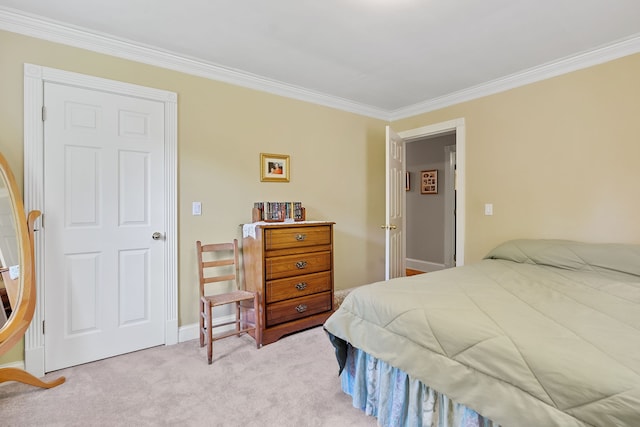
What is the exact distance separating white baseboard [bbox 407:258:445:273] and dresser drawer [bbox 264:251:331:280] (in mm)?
2995

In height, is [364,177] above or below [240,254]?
above

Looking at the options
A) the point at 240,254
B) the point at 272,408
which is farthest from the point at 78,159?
the point at 272,408

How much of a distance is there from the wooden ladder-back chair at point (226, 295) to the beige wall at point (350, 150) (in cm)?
14

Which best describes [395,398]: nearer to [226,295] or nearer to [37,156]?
[226,295]

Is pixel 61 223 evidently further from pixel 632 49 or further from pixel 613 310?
pixel 632 49

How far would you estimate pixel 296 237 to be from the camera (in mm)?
2826

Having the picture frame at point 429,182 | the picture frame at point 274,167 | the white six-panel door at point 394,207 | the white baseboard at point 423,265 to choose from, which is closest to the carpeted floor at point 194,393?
the white six-panel door at point 394,207

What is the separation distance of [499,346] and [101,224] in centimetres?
265

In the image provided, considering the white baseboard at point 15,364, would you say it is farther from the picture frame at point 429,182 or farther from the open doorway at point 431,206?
the picture frame at point 429,182

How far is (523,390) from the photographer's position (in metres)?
1.03

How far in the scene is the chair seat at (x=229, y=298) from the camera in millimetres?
2442

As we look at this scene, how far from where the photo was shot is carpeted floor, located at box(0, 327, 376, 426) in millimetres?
1698

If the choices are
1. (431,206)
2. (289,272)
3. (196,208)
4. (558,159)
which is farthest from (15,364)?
(431,206)

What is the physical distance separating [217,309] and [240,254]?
0.54 meters
